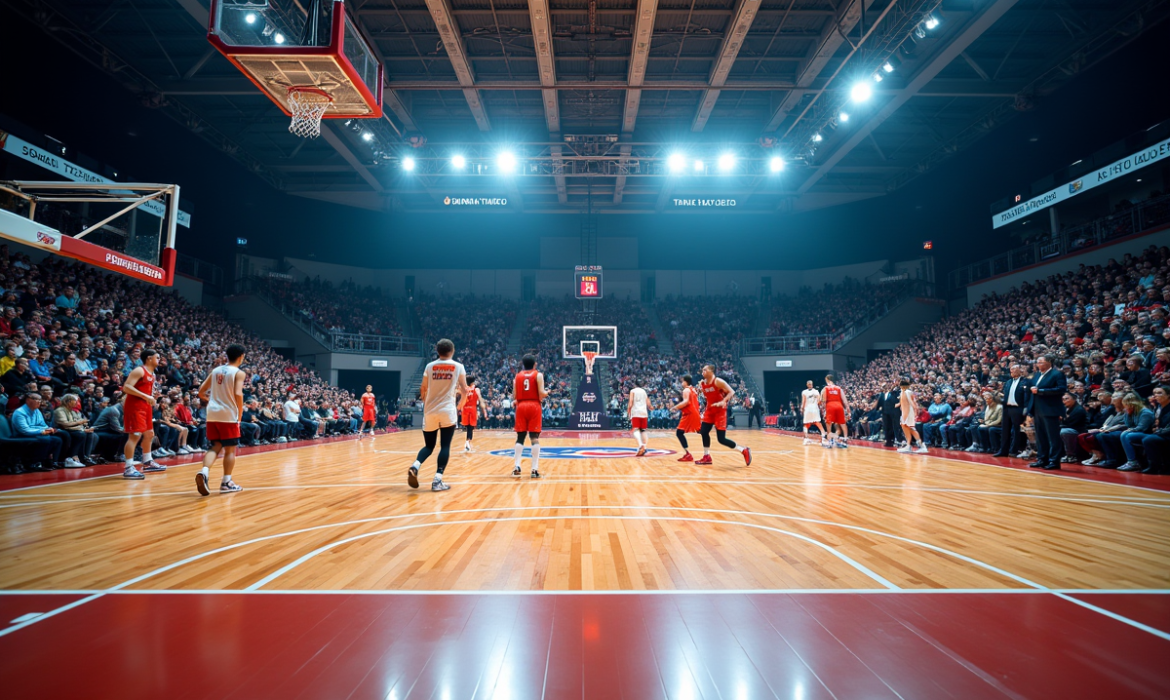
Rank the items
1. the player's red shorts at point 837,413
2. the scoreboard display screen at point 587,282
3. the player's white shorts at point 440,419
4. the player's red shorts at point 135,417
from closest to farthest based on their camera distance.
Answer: the player's white shorts at point 440,419
the player's red shorts at point 135,417
the player's red shorts at point 837,413
the scoreboard display screen at point 587,282

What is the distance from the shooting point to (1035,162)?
20.0 m

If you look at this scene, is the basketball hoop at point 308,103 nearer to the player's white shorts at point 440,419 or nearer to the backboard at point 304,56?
the backboard at point 304,56

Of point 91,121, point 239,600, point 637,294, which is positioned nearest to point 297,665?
point 239,600

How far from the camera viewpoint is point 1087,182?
17781 mm

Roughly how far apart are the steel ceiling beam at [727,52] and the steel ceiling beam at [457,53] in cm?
746

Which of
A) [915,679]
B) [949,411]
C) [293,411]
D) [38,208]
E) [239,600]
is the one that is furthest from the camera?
[293,411]

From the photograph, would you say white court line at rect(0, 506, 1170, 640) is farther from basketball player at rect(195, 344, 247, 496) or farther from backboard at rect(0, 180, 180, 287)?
backboard at rect(0, 180, 180, 287)

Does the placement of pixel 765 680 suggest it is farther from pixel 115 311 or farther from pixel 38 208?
pixel 115 311

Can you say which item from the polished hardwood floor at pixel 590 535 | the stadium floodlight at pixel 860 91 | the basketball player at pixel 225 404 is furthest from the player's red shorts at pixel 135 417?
the stadium floodlight at pixel 860 91

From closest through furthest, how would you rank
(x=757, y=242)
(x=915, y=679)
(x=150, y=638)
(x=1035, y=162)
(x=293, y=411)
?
(x=915, y=679) → (x=150, y=638) → (x=293, y=411) → (x=1035, y=162) → (x=757, y=242)

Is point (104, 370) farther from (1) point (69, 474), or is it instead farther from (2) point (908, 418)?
(2) point (908, 418)

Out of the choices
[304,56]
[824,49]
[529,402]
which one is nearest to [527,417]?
[529,402]

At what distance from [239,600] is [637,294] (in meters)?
31.4

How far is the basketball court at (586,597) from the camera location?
206 cm
